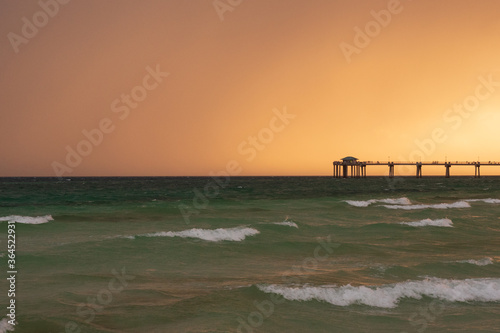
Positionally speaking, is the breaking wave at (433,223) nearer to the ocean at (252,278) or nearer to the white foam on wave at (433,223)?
the white foam on wave at (433,223)

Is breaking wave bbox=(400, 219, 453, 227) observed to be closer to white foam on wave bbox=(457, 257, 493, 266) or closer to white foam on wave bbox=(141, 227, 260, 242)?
white foam on wave bbox=(141, 227, 260, 242)

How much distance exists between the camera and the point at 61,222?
33562mm

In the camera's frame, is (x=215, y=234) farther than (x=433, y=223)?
No

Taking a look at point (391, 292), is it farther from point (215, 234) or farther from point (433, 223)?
point (433, 223)

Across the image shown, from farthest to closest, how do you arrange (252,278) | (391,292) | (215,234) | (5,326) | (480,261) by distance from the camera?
(215,234) → (480,261) → (252,278) → (391,292) → (5,326)

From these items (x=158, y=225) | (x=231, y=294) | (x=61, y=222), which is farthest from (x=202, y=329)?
(x=61, y=222)

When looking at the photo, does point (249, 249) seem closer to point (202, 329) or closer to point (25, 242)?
point (25, 242)

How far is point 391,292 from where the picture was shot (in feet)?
48.1

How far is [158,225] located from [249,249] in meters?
10.7

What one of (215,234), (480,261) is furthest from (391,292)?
(215,234)

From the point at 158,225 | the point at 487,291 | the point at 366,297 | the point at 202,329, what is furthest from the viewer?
the point at 158,225

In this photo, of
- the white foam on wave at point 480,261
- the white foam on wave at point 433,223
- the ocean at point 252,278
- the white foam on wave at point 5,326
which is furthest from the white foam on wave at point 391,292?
the white foam on wave at point 433,223

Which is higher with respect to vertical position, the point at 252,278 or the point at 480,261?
the point at 480,261

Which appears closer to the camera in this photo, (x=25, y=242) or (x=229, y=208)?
(x=25, y=242)
